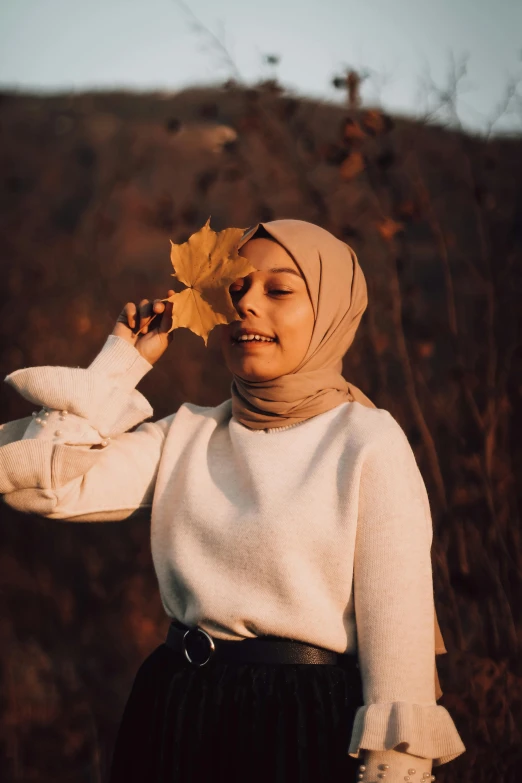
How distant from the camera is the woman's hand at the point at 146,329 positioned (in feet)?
7.24

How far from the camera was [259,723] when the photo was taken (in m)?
1.88

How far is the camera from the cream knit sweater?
1.80 m

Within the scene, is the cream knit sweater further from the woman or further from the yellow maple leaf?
the yellow maple leaf

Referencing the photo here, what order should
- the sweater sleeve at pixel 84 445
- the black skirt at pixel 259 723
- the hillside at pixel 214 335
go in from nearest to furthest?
the black skirt at pixel 259 723
the sweater sleeve at pixel 84 445
the hillside at pixel 214 335

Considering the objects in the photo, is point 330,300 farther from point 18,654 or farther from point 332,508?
point 18,654

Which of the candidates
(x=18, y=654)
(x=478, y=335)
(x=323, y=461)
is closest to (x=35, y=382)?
(x=323, y=461)

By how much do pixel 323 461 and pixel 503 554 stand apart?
80.3 inches

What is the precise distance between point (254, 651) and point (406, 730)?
350 millimetres

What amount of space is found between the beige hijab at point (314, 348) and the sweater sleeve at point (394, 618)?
22 centimetres

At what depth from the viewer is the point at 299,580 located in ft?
6.14

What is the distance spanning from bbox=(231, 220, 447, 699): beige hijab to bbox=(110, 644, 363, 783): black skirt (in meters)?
0.31

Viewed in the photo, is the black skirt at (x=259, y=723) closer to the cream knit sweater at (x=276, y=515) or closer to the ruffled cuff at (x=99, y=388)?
the cream knit sweater at (x=276, y=515)

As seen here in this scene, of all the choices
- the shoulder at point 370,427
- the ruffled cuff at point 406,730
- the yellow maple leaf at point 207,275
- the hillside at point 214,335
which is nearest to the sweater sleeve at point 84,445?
the yellow maple leaf at point 207,275

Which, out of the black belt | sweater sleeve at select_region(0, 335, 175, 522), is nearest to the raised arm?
sweater sleeve at select_region(0, 335, 175, 522)
